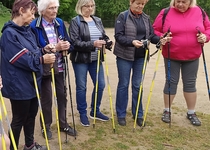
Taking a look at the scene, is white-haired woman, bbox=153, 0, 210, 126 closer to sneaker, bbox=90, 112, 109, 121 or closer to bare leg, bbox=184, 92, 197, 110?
bare leg, bbox=184, 92, 197, 110

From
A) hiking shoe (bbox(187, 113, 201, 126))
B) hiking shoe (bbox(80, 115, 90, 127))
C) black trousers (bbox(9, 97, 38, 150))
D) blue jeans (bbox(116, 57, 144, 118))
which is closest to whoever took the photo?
black trousers (bbox(9, 97, 38, 150))

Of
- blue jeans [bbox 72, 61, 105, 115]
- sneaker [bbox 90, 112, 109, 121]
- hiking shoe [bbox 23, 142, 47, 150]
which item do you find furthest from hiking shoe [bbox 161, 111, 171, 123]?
hiking shoe [bbox 23, 142, 47, 150]

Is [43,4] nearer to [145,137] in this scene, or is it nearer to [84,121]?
[84,121]

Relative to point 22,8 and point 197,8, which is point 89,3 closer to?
point 22,8

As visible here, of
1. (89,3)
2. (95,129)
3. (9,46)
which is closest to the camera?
(9,46)

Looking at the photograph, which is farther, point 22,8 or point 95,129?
point 95,129

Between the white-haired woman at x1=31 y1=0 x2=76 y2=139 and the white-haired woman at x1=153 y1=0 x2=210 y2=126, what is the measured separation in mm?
1497

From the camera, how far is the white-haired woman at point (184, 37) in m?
4.23

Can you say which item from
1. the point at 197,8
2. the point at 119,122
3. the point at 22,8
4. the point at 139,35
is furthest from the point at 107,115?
the point at 22,8

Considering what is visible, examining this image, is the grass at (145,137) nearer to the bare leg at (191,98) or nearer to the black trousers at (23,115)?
the bare leg at (191,98)

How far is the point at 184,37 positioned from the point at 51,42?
6.44 feet

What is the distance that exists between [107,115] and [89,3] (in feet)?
6.50

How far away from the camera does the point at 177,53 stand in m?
4.37

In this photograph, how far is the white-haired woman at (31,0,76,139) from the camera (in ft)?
12.0
